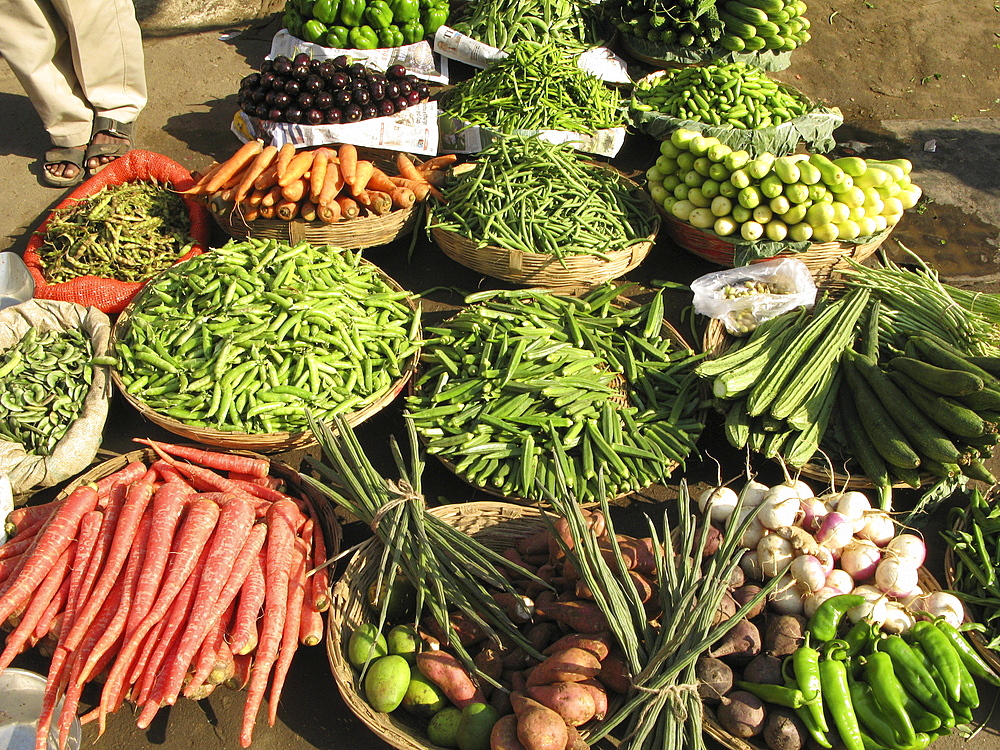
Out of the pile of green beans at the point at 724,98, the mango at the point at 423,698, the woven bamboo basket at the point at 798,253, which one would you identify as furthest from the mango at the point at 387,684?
the pile of green beans at the point at 724,98

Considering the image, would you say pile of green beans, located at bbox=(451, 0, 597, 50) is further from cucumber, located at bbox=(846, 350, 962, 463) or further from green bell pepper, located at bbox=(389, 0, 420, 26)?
cucumber, located at bbox=(846, 350, 962, 463)

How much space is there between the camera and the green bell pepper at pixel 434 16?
6.32m

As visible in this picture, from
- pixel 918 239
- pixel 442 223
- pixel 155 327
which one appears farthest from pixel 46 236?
pixel 918 239

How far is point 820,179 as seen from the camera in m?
4.20

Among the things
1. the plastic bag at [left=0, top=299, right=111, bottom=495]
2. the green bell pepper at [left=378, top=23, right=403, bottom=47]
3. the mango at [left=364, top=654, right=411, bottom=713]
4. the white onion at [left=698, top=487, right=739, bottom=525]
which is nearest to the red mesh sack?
the plastic bag at [left=0, top=299, right=111, bottom=495]

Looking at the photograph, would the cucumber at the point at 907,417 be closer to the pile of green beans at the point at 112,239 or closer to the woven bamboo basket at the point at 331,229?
the woven bamboo basket at the point at 331,229

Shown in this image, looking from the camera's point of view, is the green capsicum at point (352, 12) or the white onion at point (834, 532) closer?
the white onion at point (834, 532)

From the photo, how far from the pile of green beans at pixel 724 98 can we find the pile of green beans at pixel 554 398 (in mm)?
2508

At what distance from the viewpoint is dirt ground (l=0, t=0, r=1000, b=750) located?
2.78m

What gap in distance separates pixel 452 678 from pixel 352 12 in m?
5.57

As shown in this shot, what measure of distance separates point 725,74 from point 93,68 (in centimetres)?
480

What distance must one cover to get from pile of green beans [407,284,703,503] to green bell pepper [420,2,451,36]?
375cm

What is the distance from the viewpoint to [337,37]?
6.05 meters

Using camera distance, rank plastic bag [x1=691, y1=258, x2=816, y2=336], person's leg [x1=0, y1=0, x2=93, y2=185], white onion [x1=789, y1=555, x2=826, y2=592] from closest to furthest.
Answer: white onion [x1=789, y1=555, x2=826, y2=592], plastic bag [x1=691, y1=258, x2=816, y2=336], person's leg [x1=0, y1=0, x2=93, y2=185]
